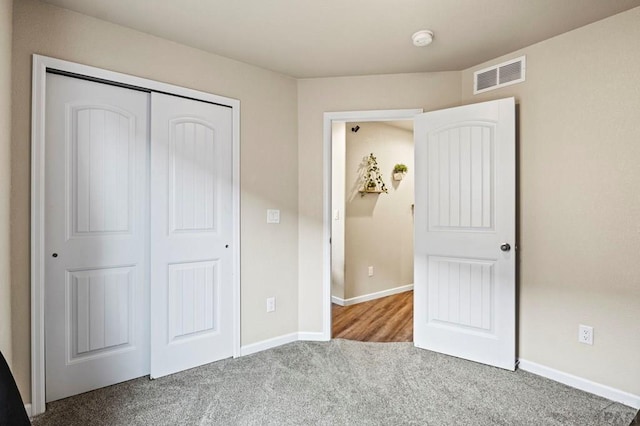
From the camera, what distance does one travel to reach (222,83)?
110 inches

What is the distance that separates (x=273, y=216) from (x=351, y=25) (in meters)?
1.58

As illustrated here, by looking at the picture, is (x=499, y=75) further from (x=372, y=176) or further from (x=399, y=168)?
(x=399, y=168)

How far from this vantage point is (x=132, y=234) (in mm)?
2438

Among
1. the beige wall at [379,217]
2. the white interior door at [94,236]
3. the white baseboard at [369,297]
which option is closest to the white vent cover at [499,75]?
the beige wall at [379,217]

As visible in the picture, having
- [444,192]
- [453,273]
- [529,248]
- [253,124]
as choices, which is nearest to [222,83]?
[253,124]

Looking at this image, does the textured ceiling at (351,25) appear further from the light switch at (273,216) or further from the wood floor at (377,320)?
the wood floor at (377,320)

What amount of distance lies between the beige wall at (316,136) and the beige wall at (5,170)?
6.56 feet

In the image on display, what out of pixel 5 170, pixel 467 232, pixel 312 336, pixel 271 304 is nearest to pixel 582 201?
pixel 467 232

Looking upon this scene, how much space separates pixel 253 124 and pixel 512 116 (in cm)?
198

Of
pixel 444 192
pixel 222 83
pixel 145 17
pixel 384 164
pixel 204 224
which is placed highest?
pixel 145 17

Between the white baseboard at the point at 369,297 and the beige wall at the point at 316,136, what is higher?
the beige wall at the point at 316,136

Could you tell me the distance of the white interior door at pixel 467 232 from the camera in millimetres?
2635

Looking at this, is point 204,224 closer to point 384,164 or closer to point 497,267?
point 497,267

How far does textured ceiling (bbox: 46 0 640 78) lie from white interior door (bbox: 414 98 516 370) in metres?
0.49
